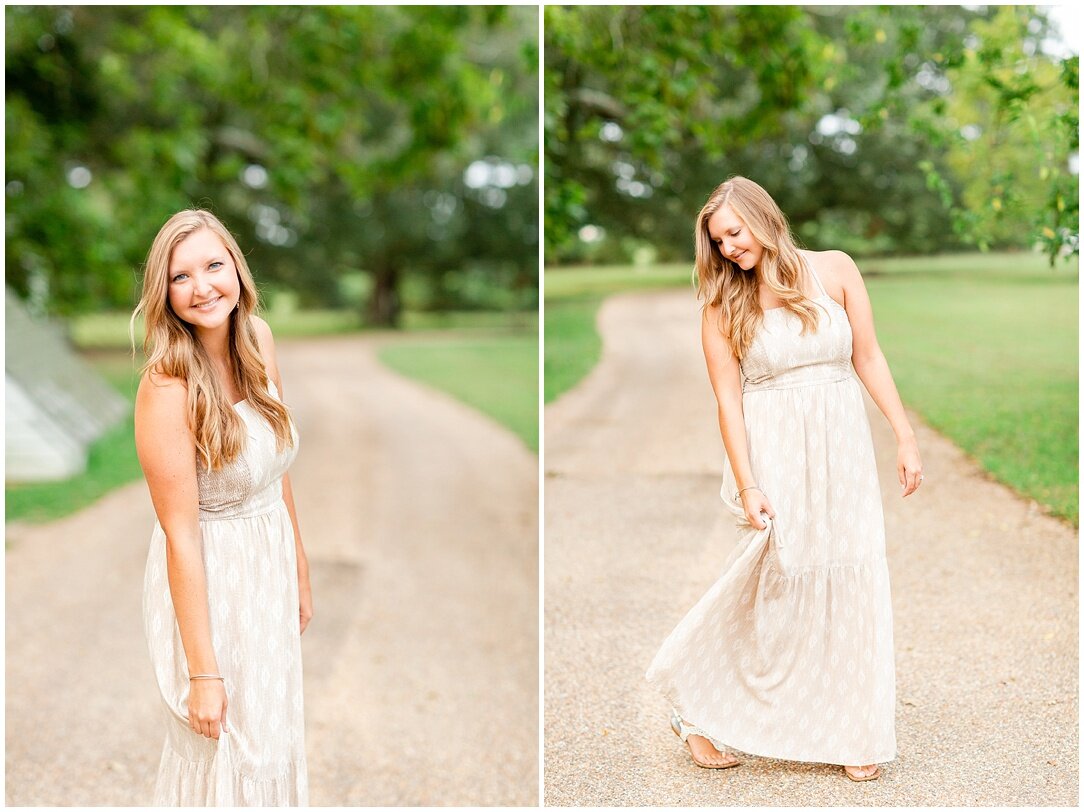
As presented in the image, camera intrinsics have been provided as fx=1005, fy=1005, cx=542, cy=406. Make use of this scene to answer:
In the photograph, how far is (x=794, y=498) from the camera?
108 inches

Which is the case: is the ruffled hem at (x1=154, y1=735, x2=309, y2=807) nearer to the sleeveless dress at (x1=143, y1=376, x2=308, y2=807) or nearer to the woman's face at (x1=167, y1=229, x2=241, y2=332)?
the sleeveless dress at (x1=143, y1=376, x2=308, y2=807)

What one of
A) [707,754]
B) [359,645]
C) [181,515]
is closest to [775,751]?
[707,754]

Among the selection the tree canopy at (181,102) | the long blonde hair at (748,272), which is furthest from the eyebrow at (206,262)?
the tree canopy at (181,102)

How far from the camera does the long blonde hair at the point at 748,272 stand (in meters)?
2.64

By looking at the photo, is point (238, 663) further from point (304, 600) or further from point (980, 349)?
point (980, 349)

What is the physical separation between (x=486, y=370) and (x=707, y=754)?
1235 cm

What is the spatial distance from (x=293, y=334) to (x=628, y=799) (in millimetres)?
20507

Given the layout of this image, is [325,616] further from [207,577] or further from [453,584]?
[207,577]

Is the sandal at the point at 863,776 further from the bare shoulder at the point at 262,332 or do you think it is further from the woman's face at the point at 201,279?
the woman's face at the point at 201,279

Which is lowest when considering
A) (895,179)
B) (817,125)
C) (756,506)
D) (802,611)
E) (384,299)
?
(384,299)

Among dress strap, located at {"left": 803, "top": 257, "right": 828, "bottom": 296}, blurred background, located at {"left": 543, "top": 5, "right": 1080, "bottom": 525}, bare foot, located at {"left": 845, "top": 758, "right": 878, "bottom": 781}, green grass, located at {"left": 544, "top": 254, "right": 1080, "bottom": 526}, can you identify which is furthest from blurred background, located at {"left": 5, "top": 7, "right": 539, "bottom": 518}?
bare foot, located at {"left": 845, "top": 758, "right": 878, "bottom": 781}

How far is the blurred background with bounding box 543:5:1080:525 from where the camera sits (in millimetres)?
4227

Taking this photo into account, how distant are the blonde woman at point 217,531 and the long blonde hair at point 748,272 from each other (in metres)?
1.17

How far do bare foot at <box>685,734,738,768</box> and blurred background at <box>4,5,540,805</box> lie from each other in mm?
800
